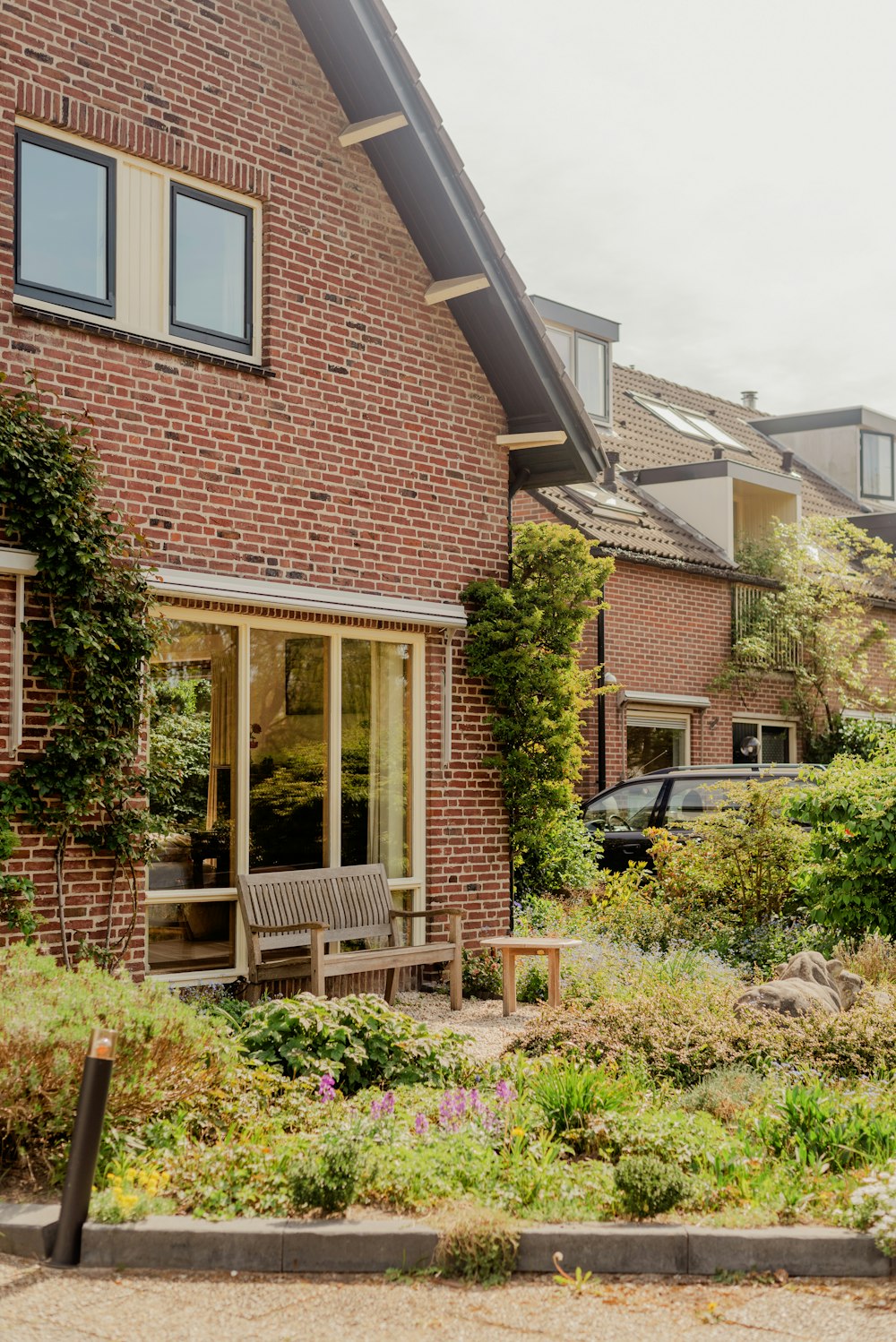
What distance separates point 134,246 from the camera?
873 centimetres

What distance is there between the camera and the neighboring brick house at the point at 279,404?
8.33 m

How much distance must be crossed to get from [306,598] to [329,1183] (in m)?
5.07

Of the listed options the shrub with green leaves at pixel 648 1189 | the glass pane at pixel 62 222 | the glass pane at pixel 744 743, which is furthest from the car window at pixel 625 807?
the shrub with green leaves at pixel 648 1189

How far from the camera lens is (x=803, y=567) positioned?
68.3 feet

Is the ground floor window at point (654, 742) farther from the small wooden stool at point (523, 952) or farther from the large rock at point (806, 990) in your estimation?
the large rock at point (806, 990)

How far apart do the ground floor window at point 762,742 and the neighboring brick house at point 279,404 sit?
9.14 metres

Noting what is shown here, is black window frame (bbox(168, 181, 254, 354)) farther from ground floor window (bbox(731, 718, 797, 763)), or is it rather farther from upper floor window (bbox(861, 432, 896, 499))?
upper floor window (bbox(861, 432, 896, 499))

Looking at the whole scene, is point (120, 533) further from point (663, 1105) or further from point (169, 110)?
point (663, 1105)

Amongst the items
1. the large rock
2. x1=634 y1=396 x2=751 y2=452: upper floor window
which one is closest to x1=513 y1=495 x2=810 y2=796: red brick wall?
x1=634 y1=396 x2=751 y2=452: upper floor window

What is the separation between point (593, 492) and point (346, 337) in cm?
989

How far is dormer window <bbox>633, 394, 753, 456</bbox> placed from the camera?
23.9 m

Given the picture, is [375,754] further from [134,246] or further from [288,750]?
[134,246]

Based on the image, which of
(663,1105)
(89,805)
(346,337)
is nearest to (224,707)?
(89,805)

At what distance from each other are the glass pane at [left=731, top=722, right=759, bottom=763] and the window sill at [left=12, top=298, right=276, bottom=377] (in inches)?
459
